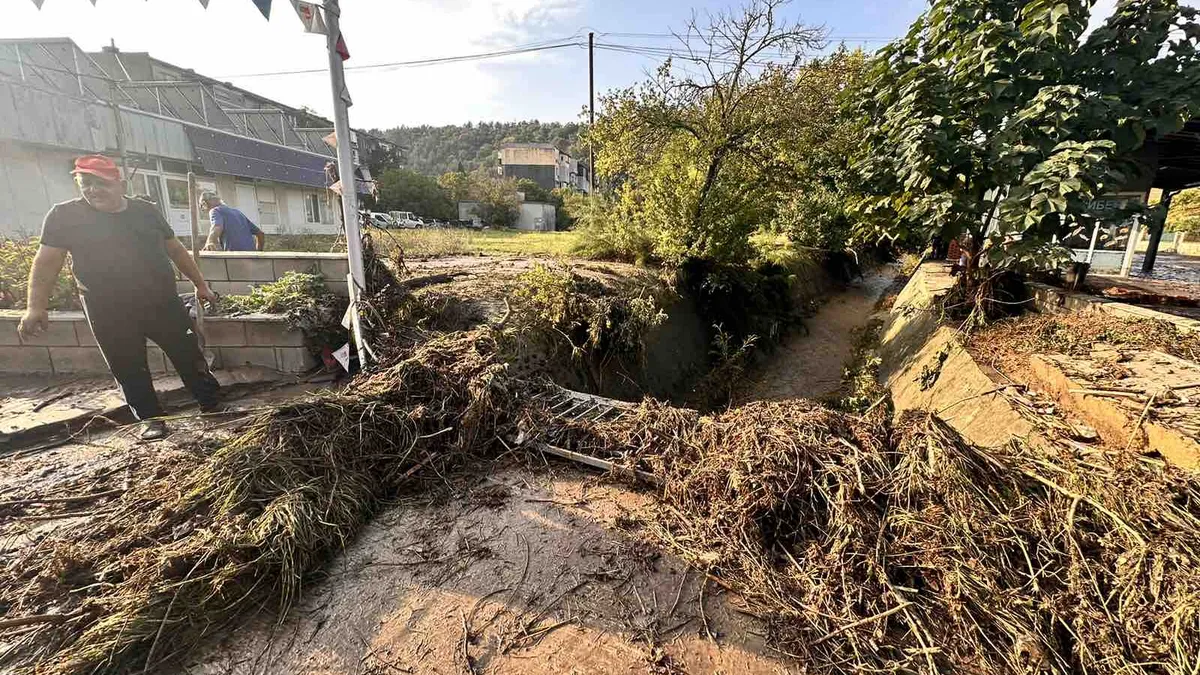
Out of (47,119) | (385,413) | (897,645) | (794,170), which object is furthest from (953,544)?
(47,119)

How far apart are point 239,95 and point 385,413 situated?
22.7m

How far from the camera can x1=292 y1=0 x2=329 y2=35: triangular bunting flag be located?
3320 millimetres

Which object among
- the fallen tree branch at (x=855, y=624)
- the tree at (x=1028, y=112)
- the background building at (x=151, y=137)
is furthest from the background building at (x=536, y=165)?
the fallen tree branch at (x=855, y=624)

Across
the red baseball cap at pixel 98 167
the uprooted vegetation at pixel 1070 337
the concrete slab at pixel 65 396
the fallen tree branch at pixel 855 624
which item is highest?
the red baseball cap at pixel 98 167

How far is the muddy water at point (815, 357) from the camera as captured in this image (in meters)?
7.09

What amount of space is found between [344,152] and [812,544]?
4.19 m

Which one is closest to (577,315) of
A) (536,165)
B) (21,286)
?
(21,286)

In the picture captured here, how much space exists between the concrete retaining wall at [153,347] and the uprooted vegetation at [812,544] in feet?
5.27

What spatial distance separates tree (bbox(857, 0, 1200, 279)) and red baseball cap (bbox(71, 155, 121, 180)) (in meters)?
6.08

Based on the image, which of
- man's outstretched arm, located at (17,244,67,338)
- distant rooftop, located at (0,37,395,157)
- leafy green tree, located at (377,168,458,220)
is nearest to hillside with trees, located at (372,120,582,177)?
leafy green tree, located at (377,168,458,220)

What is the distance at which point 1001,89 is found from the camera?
4035 millimetres

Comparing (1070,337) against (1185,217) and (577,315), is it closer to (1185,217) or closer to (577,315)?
(577,315)

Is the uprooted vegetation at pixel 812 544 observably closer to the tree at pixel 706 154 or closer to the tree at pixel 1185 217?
the tree at pixel 706 154

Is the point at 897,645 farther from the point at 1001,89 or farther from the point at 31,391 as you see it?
the point at 31,391
